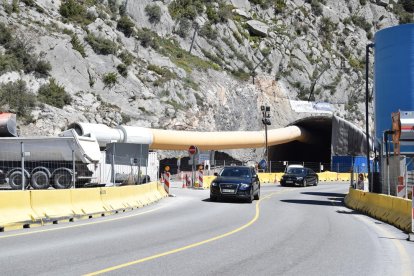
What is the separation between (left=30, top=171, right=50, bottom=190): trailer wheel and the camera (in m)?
24.9

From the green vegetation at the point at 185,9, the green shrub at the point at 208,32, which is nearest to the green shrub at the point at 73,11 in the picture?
the green vegetation at the point at 185,9

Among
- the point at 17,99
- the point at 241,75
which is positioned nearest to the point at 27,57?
the point at 17,99

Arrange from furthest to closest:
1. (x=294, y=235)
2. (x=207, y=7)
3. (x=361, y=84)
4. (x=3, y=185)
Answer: (x=361, y=84), (x=207, y=7), (x=3, y=185), (x=294, y=235)

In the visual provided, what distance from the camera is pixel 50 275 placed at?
25.4 ft

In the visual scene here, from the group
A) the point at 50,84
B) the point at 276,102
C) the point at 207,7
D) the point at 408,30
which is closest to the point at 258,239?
the point at 408,30

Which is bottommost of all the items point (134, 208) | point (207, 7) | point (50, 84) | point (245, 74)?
point (134, 208)

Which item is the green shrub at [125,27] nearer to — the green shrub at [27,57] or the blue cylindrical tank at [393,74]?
the green shrub at [27,57]

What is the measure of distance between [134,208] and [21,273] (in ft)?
43.3

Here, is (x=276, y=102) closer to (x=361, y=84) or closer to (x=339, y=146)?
(x=339, y=146)

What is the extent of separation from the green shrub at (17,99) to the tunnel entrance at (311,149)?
3065 centimetres

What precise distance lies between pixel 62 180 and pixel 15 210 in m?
11.7

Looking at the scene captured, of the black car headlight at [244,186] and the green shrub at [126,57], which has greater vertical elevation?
the green shrub at [126,57]

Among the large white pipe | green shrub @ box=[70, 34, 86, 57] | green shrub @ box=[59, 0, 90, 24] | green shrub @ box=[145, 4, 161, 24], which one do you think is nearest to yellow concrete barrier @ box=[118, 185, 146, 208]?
the large white pipe

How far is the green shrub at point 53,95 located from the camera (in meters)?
43.6
